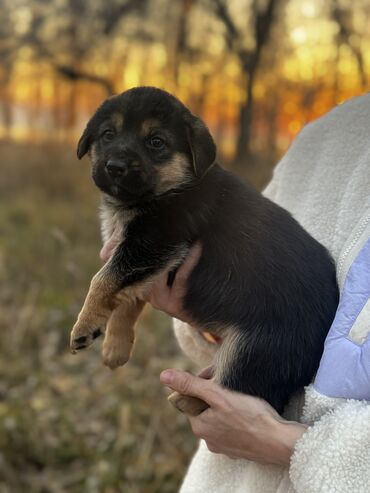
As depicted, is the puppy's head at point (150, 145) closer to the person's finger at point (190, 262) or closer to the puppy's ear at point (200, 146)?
the puppy's ear at point (200, 146)

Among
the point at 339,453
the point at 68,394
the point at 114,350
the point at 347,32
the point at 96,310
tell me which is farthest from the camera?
the point at 347,32

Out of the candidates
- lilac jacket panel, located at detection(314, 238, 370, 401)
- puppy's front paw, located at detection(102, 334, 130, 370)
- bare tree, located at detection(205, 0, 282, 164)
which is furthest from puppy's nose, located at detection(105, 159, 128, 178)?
bare tree, located at detection(205, 0, 282, 164)

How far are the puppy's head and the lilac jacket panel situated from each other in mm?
639

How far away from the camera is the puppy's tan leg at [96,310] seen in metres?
1.92

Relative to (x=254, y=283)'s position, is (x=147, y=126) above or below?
above

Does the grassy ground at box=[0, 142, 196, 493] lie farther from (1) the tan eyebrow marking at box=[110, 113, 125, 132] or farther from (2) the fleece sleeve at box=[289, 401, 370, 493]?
(2) the fleece sleeve at box=[289, 401, 370, 493]

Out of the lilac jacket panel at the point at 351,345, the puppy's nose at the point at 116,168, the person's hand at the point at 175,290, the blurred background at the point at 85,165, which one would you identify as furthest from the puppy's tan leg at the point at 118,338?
the blurred background at the point at 85,165

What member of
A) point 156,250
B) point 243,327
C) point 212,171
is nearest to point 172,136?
point 212,171

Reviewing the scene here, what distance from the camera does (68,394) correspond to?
15.8ft

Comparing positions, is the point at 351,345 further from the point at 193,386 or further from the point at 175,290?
the point at 175,290

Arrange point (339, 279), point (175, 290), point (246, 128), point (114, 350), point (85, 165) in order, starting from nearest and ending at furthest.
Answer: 1. point (339, 279)
2. point (175, 290)
3. point (114, 350)
4. point (246, 128)
5. point (85, 165)

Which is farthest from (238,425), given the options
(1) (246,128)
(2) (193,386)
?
(1) (246,128)

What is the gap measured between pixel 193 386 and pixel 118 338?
1.46 ft

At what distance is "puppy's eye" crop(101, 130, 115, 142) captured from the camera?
2.02m
